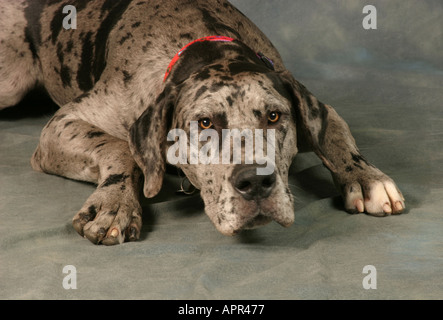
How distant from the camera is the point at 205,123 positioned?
3.76m

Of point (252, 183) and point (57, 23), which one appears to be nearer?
point (252, 183)

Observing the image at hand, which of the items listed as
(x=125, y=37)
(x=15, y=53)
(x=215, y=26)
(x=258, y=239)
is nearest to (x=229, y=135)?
(x=258, y=239)

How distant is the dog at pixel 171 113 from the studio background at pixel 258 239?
0.46 ft

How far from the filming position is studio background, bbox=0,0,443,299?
10.3 feet

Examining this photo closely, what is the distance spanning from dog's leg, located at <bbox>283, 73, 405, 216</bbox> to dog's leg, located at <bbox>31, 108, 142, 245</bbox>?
0.97m

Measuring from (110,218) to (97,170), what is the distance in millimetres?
733

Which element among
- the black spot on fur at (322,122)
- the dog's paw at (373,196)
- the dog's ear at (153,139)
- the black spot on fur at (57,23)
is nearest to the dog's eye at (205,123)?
the dog's ear at (153,139)

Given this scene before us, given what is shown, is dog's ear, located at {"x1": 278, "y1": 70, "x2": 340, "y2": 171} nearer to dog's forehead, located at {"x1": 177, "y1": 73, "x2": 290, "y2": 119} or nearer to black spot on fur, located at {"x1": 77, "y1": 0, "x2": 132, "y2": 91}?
dog's forehead, located at {"x1": 177, "y1": 73, "x2": 290, "y2": 119}

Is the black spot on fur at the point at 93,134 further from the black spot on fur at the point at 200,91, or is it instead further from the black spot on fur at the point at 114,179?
the black spot on fur at the point at 200,91

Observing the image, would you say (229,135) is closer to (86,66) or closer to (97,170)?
(97,170)

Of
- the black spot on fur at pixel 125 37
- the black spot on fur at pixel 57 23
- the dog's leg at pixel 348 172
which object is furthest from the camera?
the black spot on fur at pixel 57 23

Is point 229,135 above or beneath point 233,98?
beneath

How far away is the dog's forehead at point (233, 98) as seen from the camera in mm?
3715

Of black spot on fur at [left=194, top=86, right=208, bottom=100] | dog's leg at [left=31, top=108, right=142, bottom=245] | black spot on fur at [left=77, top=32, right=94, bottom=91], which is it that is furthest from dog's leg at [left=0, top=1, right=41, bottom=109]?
black spot on fur at [left=194, top=86, right=208, bottom=100]
